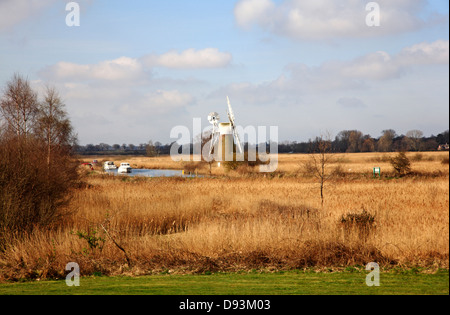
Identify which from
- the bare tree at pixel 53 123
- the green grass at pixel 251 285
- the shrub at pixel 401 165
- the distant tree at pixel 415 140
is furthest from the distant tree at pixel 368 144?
the green grass at pixel 251 285

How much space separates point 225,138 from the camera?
6706 centimetres

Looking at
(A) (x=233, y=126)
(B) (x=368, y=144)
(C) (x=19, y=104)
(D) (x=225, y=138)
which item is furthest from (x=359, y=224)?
(B) (x=368, y=144)

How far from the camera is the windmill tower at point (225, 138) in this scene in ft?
204

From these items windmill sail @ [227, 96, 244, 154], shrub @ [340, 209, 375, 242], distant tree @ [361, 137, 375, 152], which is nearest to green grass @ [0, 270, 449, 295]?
shrub @ [340, 209, 375, 242]

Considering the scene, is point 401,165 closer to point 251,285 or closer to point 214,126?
point 214,126

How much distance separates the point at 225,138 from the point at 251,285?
5779 centimetres

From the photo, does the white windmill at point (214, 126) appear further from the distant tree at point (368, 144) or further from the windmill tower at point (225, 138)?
the distant tree at point (368, 144)

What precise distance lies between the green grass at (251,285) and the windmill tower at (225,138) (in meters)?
48.3

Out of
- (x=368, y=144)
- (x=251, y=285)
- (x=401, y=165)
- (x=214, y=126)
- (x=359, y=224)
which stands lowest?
(x=251, y=285)

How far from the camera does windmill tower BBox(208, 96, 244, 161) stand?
62222 mm
